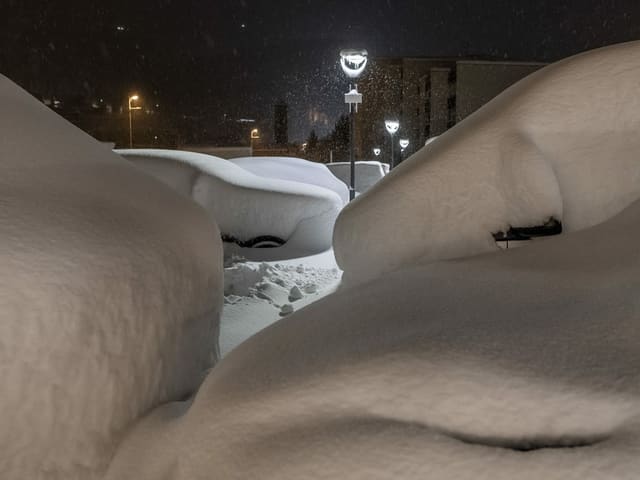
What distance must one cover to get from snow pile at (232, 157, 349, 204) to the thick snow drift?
6.43 metres

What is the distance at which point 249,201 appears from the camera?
8141 millimetres

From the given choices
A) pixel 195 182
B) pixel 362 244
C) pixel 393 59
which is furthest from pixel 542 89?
pixel 393 59

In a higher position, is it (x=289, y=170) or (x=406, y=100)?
(x=406, y=100)

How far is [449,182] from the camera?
334 centimetres

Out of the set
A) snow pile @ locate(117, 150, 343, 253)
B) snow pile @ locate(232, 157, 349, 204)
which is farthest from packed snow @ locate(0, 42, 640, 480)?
snow pile @ locate(232, 157, 349, 204)

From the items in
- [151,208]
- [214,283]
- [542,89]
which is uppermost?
[542,89]

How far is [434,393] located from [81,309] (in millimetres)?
1350

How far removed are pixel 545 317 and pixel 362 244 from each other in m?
1.68

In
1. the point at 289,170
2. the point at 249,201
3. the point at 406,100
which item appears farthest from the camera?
the point at 406,100

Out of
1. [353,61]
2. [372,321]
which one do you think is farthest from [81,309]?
[353,61]

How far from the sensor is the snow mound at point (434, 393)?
155 centimetres

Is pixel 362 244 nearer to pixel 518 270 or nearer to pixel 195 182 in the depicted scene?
pixel 518 270

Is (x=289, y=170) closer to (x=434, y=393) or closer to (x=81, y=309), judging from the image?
(x=81, y=309)

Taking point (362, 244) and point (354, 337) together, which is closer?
point (354, 337)
